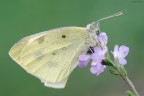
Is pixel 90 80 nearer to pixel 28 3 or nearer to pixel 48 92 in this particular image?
pixel 48 92

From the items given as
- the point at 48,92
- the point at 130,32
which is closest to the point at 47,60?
the point at 48,92

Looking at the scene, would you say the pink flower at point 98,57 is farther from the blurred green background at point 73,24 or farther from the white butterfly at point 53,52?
the blurred green background at point 73,24

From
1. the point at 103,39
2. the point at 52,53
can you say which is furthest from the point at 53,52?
the point at 103,39

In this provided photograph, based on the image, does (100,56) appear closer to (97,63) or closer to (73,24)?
(97,63)

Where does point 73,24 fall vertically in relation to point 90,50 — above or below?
below

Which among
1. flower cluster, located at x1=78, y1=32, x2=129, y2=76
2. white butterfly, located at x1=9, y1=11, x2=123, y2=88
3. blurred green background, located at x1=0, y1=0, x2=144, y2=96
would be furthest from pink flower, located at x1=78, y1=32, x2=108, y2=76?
blurred green background, located at x1=0, y1=0, x2=144, y2=96

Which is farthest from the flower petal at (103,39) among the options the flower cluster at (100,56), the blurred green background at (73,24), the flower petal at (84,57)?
the blurred green background at (73,24)

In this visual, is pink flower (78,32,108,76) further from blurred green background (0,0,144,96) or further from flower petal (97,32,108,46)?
blurred green background (0,0,144,96)

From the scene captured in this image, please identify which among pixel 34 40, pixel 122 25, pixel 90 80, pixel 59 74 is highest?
pixel 34 40
